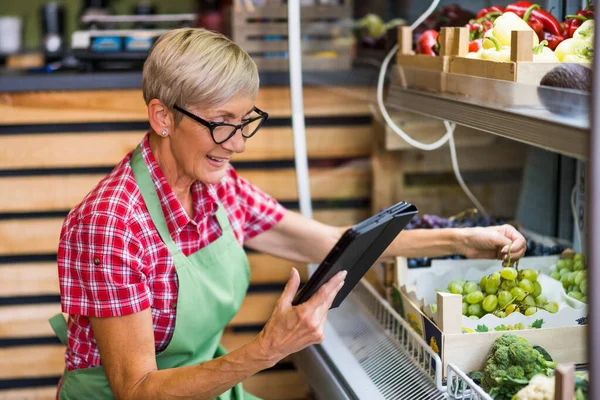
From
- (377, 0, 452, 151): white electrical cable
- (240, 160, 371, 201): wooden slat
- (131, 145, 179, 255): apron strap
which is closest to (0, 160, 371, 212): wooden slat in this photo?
(240, 160, 371, 201): wooden slat

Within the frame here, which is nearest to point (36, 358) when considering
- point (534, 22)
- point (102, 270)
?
point (102, 270)

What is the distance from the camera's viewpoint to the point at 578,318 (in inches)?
54.3

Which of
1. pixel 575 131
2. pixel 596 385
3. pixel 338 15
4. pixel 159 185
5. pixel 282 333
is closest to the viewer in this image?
pixel 596 385

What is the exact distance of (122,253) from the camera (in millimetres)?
1448

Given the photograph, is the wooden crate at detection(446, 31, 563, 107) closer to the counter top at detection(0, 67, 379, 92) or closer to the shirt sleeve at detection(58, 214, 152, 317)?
the shirt sleeve at detection(58, 214, 152, 317)

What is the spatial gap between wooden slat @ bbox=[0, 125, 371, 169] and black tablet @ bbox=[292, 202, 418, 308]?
1.41 meters

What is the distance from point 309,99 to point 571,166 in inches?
42.4

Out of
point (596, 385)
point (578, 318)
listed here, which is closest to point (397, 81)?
point (578, 318)

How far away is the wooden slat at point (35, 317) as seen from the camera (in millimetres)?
2826

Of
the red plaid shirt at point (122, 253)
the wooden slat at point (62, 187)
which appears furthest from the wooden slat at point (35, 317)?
the red plaid shirt at point (122, 253)

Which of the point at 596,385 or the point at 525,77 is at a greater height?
the point at 525,77

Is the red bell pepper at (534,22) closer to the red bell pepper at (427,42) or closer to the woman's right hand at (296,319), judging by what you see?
the red bell pepper at (427,42)

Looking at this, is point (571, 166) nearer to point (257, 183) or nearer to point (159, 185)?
point (159, 185)

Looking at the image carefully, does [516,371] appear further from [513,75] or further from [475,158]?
[475,158]
